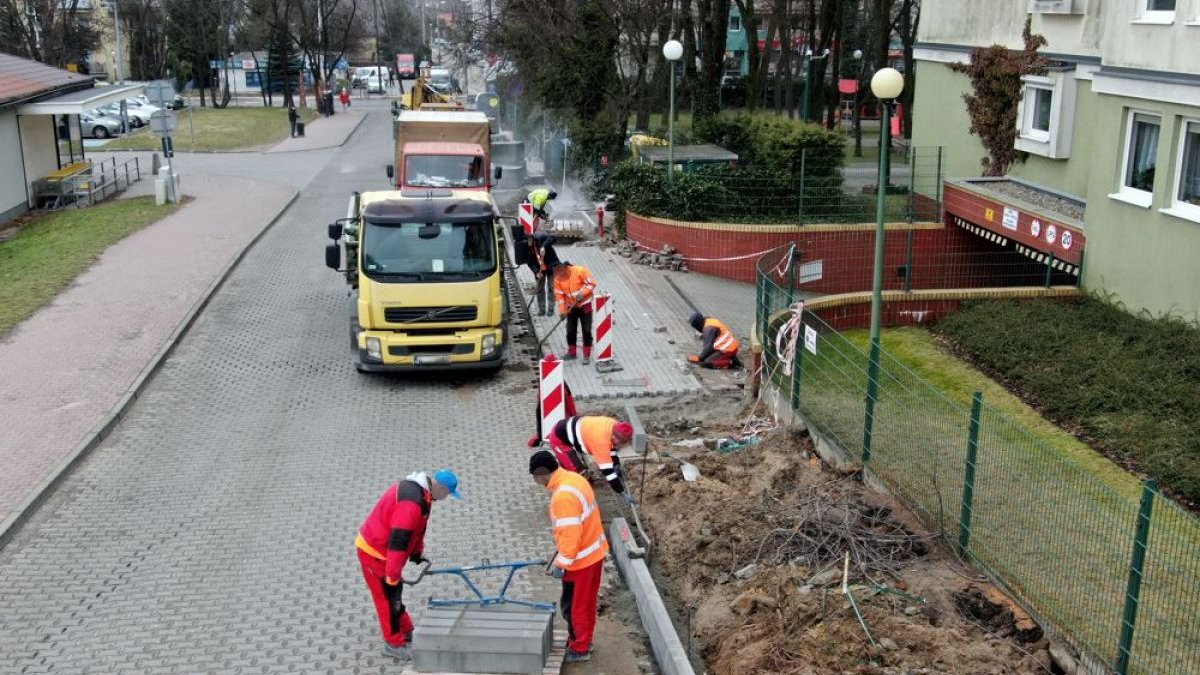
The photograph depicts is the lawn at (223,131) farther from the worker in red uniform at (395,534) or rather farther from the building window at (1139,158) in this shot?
the worker in red uniform at (395,534)

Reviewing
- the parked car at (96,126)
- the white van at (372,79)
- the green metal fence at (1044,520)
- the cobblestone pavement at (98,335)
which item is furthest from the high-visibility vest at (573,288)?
the white van at (372,79)

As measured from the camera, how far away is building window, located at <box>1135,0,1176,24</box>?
14.5 metres

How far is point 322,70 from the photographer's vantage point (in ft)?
257

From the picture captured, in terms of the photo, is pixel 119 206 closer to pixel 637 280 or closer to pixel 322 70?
pixel 637 280

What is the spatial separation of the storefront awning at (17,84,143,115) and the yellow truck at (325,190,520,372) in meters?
17.1

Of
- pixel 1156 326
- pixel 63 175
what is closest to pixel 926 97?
pixel 1156 326

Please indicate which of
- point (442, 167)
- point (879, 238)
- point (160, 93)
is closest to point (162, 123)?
point (160, 93)

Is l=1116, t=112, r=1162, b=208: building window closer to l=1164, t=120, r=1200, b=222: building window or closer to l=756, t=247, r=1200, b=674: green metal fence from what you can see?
l=1164, t=120, r=1200, b=222: building window

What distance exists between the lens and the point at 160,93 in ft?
96.8

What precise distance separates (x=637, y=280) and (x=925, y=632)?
13.2 meters

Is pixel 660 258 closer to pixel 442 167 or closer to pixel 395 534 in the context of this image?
pixel 442 167

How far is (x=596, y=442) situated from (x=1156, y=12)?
33.2ft

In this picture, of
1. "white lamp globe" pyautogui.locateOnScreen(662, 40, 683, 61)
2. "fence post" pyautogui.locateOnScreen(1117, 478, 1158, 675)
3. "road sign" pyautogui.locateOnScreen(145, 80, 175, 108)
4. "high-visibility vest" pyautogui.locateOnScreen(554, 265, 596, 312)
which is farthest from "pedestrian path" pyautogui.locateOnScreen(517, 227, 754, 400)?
"road sign" pyautogui.locateOnScreen(145, 80, 175, 108)

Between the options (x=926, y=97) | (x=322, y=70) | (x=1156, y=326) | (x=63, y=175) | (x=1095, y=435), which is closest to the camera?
(x=1095, y=435)
